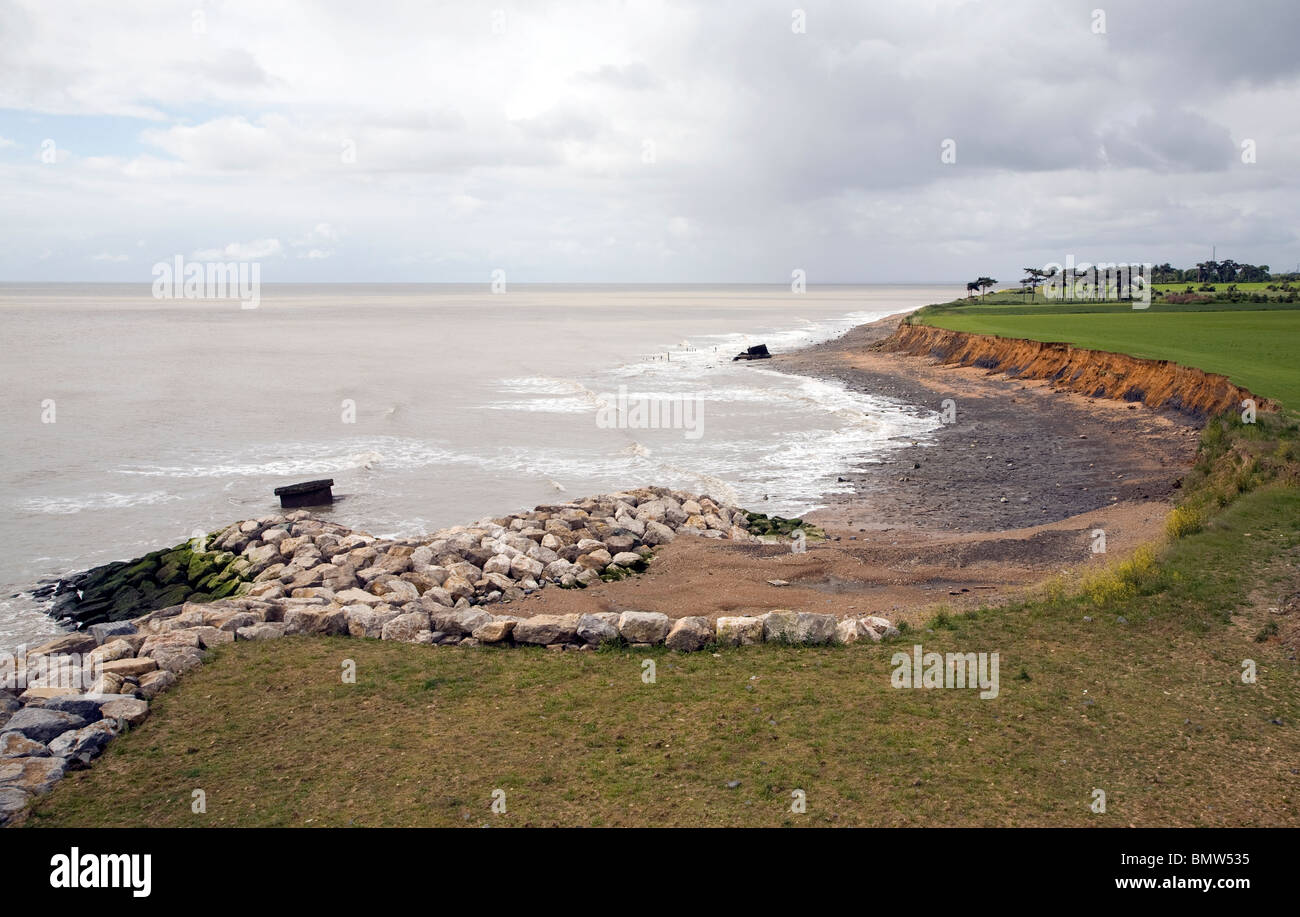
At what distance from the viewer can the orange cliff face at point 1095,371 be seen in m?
31.8

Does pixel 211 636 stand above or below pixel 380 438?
below

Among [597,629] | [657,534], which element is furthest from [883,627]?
[657,534]

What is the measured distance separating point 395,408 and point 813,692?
4052 cm

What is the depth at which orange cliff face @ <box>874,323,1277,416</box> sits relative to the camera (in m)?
31.8

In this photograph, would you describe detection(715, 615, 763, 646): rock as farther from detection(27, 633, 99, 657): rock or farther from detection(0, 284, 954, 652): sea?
detection(0, 284, 954, 652): sea

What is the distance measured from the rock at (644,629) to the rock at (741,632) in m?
0.81

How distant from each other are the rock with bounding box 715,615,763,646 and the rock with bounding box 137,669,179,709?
755 centimetres

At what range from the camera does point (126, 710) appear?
34.1 feet

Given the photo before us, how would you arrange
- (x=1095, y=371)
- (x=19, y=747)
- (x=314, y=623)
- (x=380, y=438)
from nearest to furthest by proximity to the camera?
1. (x=19, y=747)
2. (x=314, y=623)
3. (x=380, y=438)
4. (x=1095, y=371)

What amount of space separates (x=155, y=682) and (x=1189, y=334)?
53458 millimetres

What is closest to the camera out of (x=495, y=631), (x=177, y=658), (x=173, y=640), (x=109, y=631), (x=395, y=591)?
(x=177, y=658)

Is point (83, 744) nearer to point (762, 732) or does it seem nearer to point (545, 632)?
point (545, 632)
